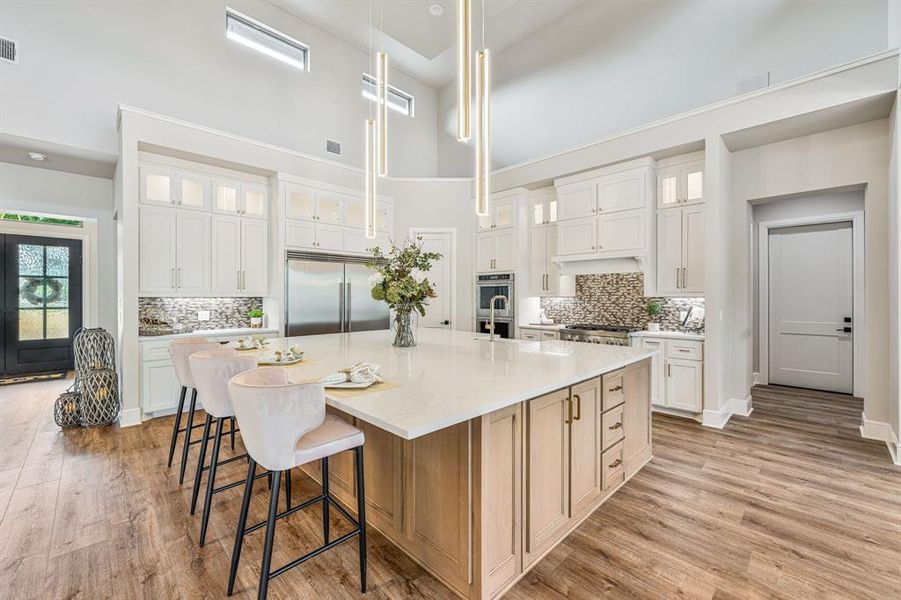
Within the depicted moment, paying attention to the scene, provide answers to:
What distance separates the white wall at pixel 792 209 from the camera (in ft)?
15.6

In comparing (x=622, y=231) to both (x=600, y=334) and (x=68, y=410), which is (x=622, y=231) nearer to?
(x=600, y=334)

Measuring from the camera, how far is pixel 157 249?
4.24 m

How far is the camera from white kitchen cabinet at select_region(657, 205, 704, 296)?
165 inches

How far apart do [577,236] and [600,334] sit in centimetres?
127

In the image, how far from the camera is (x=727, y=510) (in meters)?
2.38

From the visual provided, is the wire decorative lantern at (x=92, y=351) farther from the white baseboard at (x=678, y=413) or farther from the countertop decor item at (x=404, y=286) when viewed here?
the white baseboard at (x=678, y=413)

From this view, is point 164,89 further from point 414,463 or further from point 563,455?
point 563,455

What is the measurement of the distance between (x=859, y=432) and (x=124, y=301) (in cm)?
720

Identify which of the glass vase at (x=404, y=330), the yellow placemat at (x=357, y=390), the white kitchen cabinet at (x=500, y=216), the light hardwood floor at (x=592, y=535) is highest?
the white kitchen cabinet at (x=500, y=216)

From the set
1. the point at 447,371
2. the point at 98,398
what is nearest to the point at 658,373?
the point at 447,371

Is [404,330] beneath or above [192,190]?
beneath

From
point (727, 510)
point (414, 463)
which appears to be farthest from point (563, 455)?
point (727, 510)

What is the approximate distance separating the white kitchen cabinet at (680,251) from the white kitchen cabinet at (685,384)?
76cm

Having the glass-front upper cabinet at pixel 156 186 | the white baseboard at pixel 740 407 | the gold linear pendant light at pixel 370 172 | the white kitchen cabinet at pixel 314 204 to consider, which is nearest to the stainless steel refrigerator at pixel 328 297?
the white kitchen cabinet at pixel 314 204
